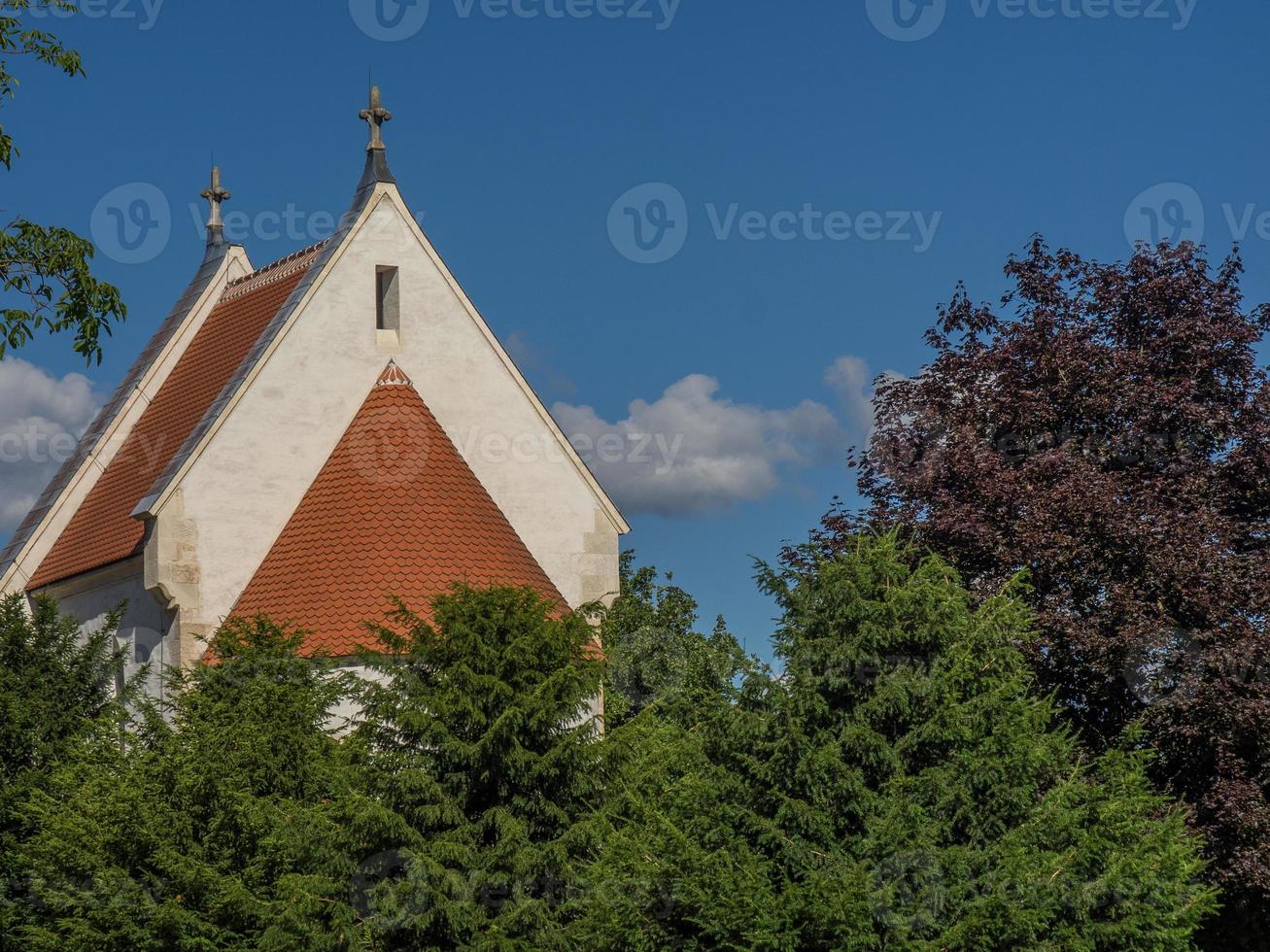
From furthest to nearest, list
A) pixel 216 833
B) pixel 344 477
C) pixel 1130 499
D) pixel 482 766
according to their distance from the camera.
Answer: pixel 344 477 → pixel 1130 499 → pixel 216 833 → pixel 482 766

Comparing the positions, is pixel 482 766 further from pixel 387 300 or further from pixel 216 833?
pixel 387 300

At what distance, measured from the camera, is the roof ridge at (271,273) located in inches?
1156

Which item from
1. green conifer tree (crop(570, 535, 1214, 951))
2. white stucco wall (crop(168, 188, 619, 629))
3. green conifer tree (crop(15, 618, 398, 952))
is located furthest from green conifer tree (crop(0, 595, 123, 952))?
green conifer tree (crop(570, 535, 1214, 951))

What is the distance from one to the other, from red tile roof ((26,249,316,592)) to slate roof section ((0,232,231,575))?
0.56m

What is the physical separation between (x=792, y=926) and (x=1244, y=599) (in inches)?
424

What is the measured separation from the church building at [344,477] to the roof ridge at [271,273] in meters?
0.10

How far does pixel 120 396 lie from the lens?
108ft

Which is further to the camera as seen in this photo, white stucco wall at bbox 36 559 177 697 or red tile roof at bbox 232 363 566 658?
white stucco wall at bbox 36 559 177 697

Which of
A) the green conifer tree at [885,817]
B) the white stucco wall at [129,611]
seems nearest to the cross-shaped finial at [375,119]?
the white stucco wall at [129,611]

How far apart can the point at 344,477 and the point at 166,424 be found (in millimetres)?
6007

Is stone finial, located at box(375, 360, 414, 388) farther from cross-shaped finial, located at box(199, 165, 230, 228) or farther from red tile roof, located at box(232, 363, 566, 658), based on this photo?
cross-shaped finial, located at box(199, 165, 230, 228)

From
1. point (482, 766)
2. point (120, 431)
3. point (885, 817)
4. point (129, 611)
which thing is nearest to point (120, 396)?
point (120, 431)

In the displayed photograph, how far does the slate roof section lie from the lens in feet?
104

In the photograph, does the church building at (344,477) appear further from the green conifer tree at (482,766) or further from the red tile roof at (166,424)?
the green conifer tree at (482,766)
